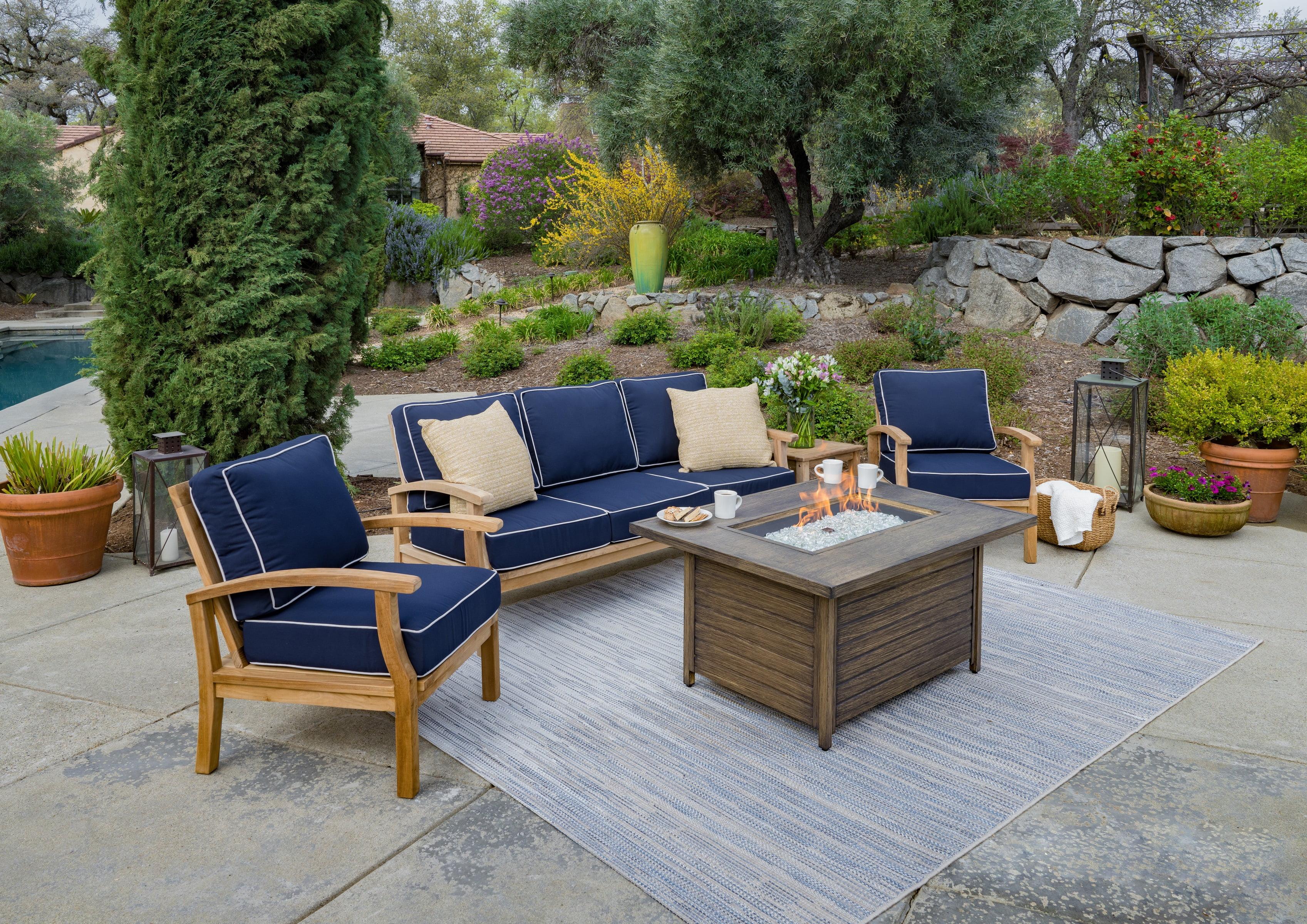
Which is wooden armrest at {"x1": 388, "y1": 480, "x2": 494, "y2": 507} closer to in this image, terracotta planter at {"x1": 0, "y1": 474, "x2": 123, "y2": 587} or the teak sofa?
the teak sofa

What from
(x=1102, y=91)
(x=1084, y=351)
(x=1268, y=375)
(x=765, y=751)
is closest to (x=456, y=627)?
(x=765, y=751)

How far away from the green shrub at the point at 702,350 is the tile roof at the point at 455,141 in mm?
12412

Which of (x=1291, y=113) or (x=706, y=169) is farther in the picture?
(x=1291, y=113)

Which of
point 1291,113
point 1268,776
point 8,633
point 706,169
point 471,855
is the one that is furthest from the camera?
point 1291,113

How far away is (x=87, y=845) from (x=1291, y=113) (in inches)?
736

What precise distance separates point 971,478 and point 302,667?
127 inches

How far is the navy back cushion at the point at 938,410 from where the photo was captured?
194 inches

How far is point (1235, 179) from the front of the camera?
304 inches

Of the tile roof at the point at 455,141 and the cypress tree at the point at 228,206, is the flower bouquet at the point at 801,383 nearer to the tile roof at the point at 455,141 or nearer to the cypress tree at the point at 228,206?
the cypress tree at the point at 228,206

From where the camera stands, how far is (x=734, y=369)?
734 centimetres

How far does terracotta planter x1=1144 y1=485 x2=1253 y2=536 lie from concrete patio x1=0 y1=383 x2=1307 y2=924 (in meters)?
1.24

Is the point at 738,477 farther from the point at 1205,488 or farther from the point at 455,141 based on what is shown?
the point at 455,141

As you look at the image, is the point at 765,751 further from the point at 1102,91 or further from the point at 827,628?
the point at 1102,91

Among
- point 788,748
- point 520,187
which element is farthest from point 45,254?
point 788,748
